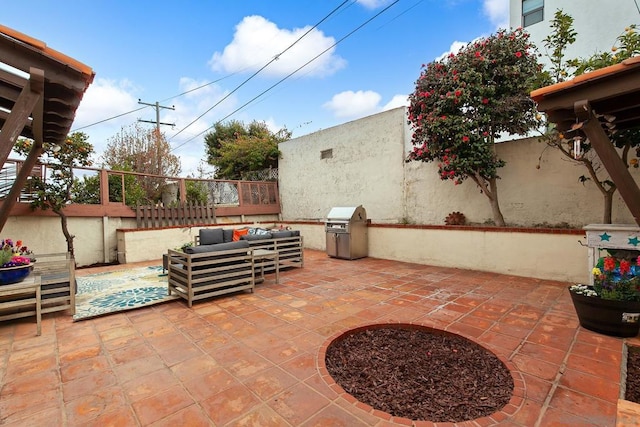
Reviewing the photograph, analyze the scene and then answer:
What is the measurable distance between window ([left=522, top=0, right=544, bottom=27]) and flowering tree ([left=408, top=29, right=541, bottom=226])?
4.14 meters

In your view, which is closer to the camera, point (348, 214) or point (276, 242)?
point (276, 242)

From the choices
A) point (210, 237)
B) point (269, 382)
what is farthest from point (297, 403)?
point (210, 237)

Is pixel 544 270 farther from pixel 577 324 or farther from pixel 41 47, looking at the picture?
pixel 41 47

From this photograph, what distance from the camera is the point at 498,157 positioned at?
18.8 feet

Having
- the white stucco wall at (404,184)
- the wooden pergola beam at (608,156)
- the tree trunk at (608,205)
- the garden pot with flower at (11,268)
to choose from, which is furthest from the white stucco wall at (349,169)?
the garden pot with flower at (11,268)

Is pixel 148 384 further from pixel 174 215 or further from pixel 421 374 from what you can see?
pixel 174 215

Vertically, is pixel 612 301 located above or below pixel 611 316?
above

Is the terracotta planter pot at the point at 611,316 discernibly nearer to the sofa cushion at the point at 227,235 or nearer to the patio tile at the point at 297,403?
the patio tile at the point at 297,403

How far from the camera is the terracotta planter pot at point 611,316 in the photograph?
8.53 feet

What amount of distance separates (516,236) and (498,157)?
169 cm

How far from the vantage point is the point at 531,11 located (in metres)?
7.82

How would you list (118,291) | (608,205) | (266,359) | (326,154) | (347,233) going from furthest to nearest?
(326,154) → (347,233) → (118,291) → (608,205) → (266,359)

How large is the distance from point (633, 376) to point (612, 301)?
2.58ft

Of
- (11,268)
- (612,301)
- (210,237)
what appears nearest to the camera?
(612,301)
